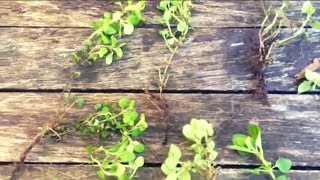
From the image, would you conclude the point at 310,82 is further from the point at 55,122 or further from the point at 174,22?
the point at 55,122

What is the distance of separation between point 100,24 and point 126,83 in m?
0.14

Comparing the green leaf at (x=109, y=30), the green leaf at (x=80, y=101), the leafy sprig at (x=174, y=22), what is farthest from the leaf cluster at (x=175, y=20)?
the green leaf at (x=80, y=101)

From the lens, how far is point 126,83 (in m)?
1.19

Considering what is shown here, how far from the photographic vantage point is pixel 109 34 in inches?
48.3

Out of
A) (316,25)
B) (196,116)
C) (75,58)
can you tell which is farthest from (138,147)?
(316,25)

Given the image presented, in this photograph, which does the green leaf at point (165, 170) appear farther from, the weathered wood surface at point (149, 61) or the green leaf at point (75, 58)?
the green leaf at point (75, 58)

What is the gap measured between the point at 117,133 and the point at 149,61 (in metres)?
0.17

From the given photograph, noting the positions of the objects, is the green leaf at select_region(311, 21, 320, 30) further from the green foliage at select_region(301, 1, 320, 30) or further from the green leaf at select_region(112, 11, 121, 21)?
the green leaf at select_region(112, 11, 121, 21)

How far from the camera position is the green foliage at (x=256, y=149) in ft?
3.55

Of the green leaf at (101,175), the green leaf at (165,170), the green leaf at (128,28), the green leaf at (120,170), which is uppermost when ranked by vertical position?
the green leaf at (128,28)

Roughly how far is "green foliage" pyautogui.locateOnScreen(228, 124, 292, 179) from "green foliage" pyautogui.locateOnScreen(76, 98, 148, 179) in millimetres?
177

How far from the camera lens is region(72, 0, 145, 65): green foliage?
47.4 inches

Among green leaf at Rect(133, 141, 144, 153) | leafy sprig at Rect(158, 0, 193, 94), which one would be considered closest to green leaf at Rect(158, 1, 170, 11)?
leafy sprig at Rect(158, 0, 193, 94)

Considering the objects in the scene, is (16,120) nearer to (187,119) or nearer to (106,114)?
(106,114)
